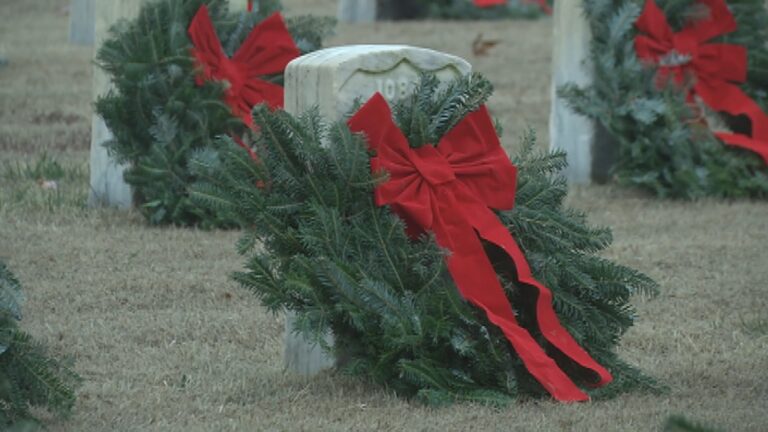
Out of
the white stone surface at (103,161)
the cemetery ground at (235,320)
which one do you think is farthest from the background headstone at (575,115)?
the white stone surface at (103,161)

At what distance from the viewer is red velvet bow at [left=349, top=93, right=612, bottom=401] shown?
182 inches

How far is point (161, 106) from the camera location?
7523mm

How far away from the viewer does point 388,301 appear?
4.44 metres

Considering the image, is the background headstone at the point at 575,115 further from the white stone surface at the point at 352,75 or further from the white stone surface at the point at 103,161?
the white stone surface at the point at 352,75

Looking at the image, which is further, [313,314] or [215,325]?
[215,325]

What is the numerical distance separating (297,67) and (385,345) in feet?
3.24

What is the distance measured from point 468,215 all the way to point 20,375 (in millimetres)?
1443

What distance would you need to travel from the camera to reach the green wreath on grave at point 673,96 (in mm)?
8617

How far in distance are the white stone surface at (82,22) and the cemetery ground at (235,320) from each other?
4415 millimetres

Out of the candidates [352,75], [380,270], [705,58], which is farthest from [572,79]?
[380,270]

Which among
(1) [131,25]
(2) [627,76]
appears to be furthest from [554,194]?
(2) [627,76]

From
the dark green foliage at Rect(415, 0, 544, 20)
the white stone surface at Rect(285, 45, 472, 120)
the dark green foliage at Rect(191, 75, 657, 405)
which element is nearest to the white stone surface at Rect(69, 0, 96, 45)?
the dark green foliage at Rect(415, 0, 544, 20)

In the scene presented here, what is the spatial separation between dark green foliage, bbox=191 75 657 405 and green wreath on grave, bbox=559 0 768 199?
3.93m

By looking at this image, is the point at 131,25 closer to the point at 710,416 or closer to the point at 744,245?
the point at 744,245
